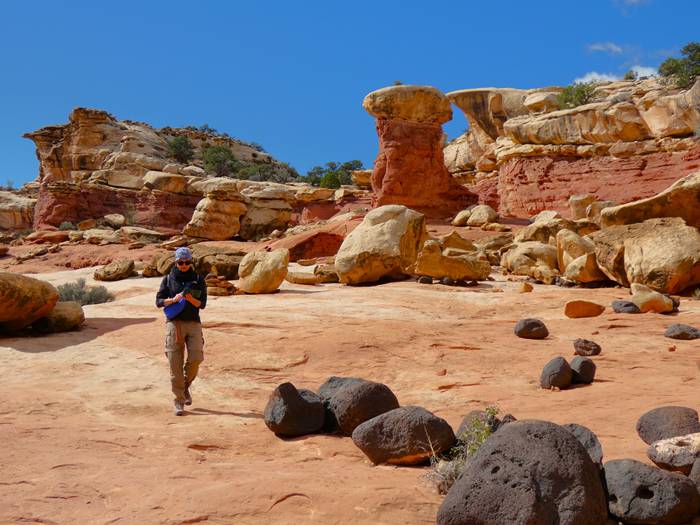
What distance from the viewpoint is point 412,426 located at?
3.26 m

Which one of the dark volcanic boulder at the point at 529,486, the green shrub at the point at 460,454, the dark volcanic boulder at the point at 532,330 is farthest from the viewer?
the dark volcanic boulder at the point at 532,330

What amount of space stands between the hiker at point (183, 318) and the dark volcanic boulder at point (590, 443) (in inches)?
131

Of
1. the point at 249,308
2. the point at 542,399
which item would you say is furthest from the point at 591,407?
the point at 249,308

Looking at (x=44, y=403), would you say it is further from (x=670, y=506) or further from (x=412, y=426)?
(x=670, y=506)

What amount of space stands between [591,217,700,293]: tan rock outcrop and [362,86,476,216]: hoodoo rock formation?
1201 cm

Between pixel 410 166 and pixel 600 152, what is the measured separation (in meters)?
8.10

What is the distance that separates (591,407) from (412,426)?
1608 mm

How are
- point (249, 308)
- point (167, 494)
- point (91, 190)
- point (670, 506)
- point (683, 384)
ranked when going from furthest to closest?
point (91, 190), point (249, 308), point (683, 384), point (167, 494), point (670, 506)

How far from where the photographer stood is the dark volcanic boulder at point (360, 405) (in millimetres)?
3859

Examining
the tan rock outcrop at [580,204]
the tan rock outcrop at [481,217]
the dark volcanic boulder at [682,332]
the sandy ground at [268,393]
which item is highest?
the tan rock outcrop at [580,204]

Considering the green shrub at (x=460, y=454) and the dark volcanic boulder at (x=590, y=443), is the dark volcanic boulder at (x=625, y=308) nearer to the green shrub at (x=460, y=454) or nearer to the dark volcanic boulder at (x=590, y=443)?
the green shrub at (x=460, y=454)

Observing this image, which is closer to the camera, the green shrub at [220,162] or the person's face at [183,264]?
the person's face at [183,264]

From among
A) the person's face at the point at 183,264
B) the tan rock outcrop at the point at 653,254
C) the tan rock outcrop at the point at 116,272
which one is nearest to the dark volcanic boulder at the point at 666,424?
the person's face at the point at 183,264

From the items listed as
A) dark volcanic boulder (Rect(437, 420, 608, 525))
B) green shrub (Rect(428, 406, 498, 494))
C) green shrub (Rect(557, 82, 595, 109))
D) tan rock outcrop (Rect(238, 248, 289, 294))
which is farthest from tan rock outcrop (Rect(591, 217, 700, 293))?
green shrub (Rect(557, 82, 595, 109))
